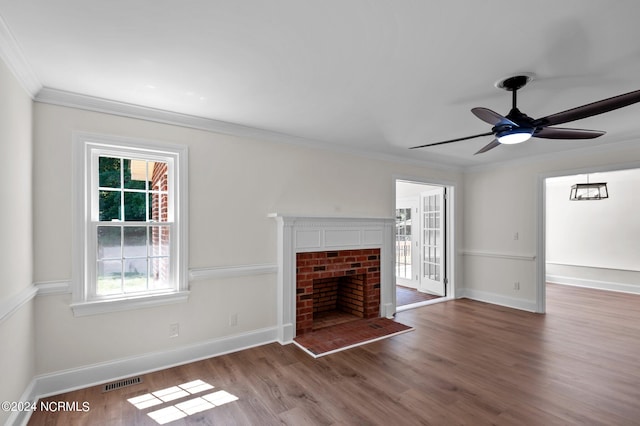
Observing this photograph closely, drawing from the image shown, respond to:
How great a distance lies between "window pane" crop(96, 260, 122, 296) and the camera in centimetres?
283

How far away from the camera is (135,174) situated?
9.91ft

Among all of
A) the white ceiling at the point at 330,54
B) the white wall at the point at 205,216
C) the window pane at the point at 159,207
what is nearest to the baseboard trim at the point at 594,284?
the white ceiling at the point at 330,54

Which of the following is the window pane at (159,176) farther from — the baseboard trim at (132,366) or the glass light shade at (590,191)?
the glass light shade at (590,191)

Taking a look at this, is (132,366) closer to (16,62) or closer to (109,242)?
(109,242)

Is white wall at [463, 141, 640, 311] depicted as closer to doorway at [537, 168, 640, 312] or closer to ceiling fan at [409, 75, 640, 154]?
doorway at [537, 168, 640, 312]

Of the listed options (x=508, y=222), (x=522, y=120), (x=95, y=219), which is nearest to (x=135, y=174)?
(x=95, y=219)

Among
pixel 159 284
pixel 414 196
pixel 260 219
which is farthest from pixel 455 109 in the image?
pixel 414 196

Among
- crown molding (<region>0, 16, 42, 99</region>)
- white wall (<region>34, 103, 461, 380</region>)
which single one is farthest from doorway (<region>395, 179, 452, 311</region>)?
crown molding (<region>0, 16, 42, 99</region>)

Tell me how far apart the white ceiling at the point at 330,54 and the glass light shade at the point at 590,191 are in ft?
14.1

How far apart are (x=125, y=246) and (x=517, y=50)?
135 inches

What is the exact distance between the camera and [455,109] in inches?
116

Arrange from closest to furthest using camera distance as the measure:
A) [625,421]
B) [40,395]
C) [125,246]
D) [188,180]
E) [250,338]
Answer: [625,421] < [40,395] < [125,246] < [188,180] < [250,338]

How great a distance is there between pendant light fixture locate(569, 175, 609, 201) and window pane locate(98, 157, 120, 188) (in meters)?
8.12

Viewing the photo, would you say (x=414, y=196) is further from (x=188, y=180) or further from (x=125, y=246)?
(x=125, y=246)
